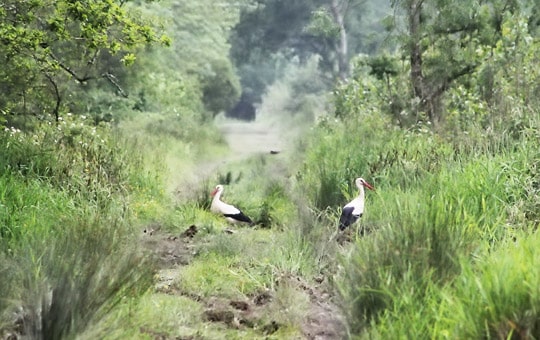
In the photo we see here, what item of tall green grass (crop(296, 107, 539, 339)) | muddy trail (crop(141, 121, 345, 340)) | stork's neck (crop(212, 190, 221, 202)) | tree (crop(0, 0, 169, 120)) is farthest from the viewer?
stork's neck (crop(212, 190, 221, 202))

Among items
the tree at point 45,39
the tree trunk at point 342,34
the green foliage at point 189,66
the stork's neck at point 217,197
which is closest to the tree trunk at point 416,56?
the tree at point 45,39

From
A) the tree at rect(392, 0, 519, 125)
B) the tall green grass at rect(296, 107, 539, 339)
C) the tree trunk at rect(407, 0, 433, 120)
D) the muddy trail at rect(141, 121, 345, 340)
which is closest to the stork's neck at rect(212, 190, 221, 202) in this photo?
the tall green grass at rect(296, 107, 539, 339)

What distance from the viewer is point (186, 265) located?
6691 millimetres

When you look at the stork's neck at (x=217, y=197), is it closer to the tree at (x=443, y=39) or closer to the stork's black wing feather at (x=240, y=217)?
the stork's black wing feather at (x=240, y=217)

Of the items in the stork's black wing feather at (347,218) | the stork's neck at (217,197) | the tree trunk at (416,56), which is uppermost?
the tree trunk at (416,56)

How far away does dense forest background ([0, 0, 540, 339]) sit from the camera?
12.7 ft

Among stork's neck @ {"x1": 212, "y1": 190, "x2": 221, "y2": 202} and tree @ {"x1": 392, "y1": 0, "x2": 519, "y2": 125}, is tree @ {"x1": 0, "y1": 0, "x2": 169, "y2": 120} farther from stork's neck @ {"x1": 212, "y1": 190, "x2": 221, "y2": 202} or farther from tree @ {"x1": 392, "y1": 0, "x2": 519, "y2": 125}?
tree @ {"x1": 392, "y1": 0, "x2": 519, "y2": 125}

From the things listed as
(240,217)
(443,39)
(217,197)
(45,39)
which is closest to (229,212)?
(240,217)

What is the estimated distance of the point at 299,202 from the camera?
26.8 feet

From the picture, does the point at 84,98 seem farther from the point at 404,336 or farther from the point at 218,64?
the point at 218,64

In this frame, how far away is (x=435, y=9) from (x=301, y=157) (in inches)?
153

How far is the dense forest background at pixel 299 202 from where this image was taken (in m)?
3.86

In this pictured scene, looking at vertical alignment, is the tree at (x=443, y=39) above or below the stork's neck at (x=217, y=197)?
above

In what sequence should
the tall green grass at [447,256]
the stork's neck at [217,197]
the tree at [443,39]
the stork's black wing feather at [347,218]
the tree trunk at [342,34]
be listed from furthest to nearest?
the tree trunk at [342,34], the tree at [443,39], the stork's neck at [217,197], the stork's black wing feather at [347,218], the tall green grass at [447,256]
